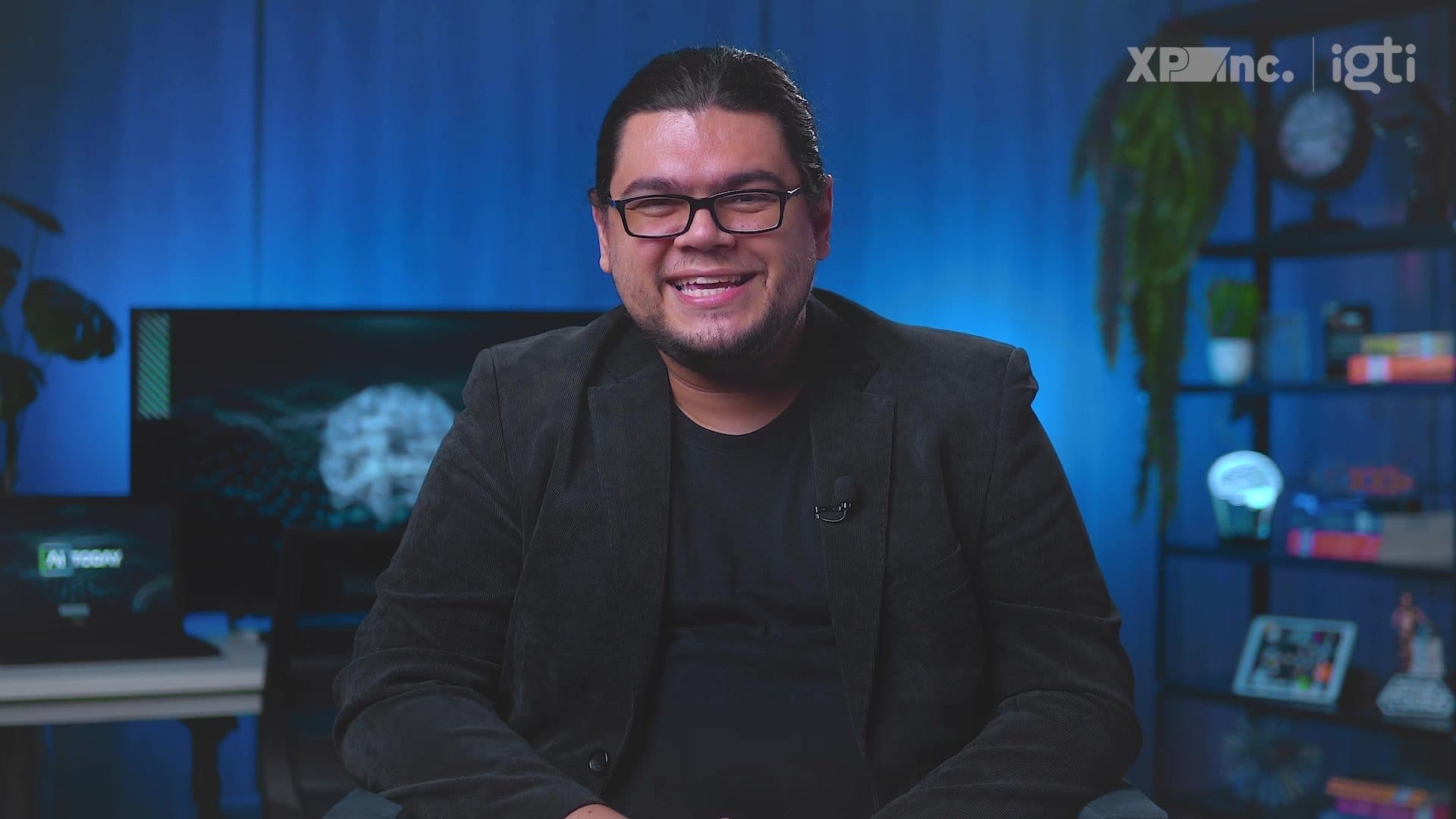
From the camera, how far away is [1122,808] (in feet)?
4.50

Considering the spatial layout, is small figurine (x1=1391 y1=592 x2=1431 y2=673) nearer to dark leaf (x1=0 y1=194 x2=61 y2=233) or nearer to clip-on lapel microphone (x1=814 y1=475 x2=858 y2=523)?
clip-on lapel microphone (x1=814 y1=475 x2=858 y2=523)

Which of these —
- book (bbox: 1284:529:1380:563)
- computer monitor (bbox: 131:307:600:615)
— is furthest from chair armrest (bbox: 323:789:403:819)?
book (bbox: 1284:529:1380:563)

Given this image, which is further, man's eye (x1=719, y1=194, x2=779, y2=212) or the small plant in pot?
the small plant in pot

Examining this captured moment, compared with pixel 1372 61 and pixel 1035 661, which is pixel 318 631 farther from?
pixel 1372 61

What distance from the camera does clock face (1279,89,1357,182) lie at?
13.3 ft

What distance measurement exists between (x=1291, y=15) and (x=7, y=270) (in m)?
3.77

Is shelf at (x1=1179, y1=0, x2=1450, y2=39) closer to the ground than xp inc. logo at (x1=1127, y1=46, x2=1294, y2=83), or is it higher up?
higher up

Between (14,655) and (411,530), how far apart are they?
1573 millimetres

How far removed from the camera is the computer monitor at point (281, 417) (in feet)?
10.6

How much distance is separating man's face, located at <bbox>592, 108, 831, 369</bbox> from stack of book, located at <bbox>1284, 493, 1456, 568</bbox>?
114 inches

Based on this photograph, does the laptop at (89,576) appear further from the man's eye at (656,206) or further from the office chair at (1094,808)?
the man's eye at (656,206)

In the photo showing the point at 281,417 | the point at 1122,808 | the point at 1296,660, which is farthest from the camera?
the point at 1296,660

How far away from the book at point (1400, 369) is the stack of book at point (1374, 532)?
347mm

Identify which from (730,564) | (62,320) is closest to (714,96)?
(730,564)
